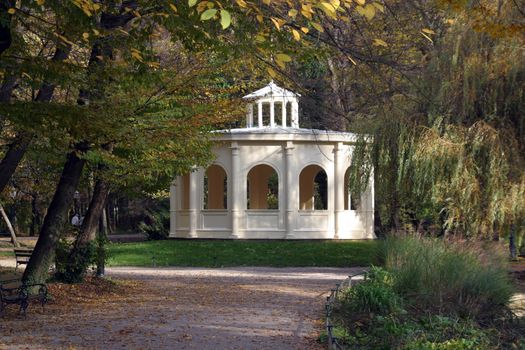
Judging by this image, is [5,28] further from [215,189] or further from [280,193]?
[215,189]

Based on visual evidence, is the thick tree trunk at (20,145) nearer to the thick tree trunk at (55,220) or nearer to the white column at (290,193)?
the thick tree trunk at (55,220)

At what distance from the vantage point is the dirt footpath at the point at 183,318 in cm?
1212

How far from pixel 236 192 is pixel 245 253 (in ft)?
12.8

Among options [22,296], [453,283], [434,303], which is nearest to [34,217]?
[22,296]

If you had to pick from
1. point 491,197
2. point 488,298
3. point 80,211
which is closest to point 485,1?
point 491,197

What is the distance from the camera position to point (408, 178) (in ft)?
78.7

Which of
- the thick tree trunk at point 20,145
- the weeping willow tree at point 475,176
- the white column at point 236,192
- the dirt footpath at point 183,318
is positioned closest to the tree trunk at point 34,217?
the white column at point 236,192

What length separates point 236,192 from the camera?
34.2 metres

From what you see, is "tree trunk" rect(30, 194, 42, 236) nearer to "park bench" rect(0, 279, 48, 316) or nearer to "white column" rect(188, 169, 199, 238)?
"white column" rect(188, 169, 199, 238)

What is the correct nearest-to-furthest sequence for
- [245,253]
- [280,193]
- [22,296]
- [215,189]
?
[22,296]
[245,253]
[280,193]
[215,189]

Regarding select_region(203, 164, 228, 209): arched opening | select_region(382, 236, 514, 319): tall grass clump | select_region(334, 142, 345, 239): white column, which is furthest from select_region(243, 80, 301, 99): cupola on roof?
select_region(203, 164, 228, 209): arched opening

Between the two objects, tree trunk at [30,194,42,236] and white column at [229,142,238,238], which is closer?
white column at [229,142,238,238]

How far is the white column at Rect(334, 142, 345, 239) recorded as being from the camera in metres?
34.6

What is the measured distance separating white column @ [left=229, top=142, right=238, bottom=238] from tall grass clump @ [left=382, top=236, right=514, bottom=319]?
55.6 ft
